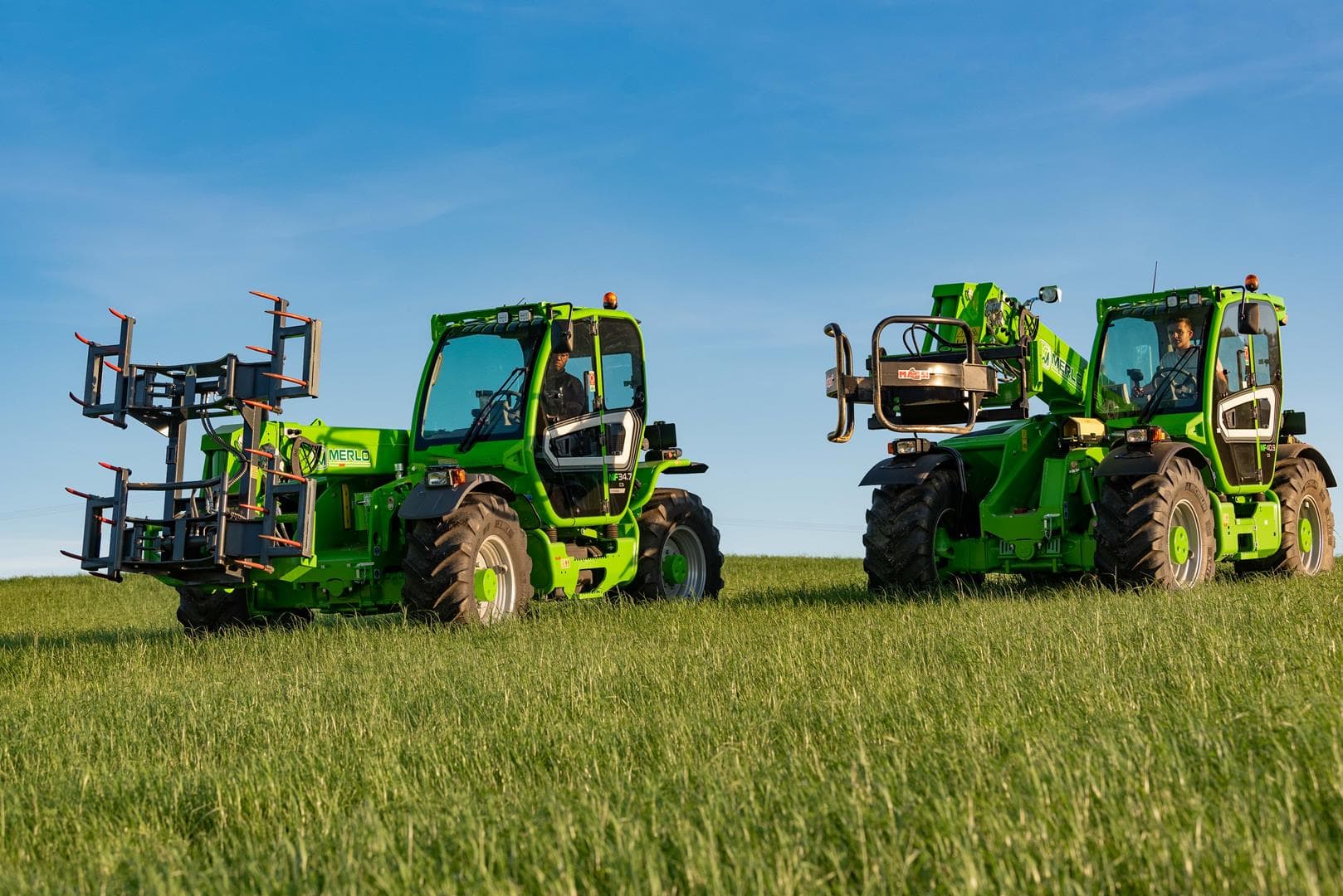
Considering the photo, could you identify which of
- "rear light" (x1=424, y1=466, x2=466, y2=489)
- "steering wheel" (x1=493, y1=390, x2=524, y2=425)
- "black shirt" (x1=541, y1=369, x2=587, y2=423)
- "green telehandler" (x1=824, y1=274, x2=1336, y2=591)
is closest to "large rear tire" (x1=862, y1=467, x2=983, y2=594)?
"green telehandler" (x1=824, y1=274, x2=1336, y2=591)

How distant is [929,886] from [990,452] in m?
10.4

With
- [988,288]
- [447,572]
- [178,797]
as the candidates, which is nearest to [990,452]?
[988,288]

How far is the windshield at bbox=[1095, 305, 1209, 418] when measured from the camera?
43.3 ft

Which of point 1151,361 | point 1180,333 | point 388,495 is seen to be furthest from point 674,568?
point 1180,333

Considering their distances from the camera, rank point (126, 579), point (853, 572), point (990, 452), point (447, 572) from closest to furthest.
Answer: point (447, 572) < point (990, 452) < point (853, 572) < point (126, 579)

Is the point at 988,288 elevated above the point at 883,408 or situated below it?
above

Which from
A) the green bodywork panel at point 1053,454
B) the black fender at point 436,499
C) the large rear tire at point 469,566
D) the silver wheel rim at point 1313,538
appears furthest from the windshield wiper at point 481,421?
the silver wheel rim at point 1313,538

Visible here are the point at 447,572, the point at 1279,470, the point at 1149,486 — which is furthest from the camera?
the point at 1279,470

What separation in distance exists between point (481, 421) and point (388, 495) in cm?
118

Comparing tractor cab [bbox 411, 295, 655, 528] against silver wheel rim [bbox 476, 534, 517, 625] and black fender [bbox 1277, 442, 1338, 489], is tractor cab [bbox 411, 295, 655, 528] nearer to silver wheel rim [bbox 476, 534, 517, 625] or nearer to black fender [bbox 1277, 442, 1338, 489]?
silver wheel rim [bbox 476, 534, 517, 625]

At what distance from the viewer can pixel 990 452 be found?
13.6 metres

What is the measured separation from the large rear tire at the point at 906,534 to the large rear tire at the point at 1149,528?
1.52 meters

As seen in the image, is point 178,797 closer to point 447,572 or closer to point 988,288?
point 447,572

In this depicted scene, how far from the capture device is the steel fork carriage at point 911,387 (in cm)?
1087
